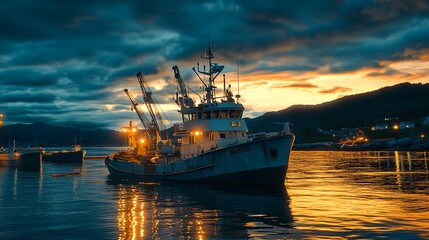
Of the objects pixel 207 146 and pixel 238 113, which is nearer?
pixel 207 146

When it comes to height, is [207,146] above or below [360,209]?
above

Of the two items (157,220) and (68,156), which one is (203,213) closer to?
(157,220)

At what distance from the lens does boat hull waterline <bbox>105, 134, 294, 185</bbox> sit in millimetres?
34688

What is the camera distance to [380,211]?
23766 millimetres

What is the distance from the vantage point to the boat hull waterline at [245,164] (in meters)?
34.7

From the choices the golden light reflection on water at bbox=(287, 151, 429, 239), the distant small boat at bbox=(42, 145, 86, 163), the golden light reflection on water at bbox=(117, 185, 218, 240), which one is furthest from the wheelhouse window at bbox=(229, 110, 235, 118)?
Result: the distant small boat at bbox=(42, 145, 86, 163)

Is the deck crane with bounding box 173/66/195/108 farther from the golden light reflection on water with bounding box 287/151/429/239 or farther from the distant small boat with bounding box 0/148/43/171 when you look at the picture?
the distant small boat with bounding box 0/148/43/171

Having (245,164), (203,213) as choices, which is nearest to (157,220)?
(203,213)

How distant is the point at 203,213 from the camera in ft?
79.3

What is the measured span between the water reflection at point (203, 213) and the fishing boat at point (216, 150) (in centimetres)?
168

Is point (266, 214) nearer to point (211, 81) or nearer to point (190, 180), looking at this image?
point (190, 180)

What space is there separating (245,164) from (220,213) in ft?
39.9

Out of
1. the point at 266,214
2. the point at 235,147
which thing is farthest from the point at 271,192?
the point at 266,214

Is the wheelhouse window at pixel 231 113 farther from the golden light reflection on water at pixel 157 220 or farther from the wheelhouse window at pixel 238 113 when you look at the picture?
the golden light reflection on water at pixel 157 220
